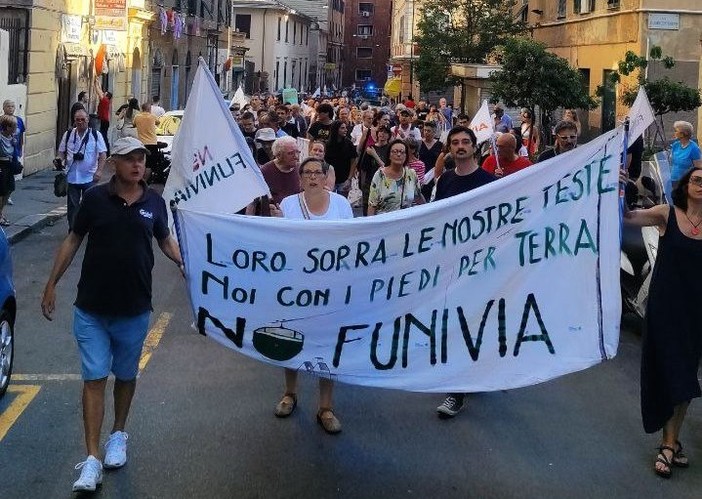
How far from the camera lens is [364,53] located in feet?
→ 379

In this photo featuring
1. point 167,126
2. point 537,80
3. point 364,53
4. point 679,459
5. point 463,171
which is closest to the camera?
point 679,459

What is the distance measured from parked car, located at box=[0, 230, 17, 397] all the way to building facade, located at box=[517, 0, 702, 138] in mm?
20690

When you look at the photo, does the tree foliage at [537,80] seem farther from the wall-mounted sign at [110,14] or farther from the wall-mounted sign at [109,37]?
the wall-mounted sign at [109,37]

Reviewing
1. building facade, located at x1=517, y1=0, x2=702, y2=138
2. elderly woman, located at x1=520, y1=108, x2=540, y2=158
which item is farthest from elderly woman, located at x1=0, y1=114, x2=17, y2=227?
building facade, located at x1=517, y1=0, x2=702, y2=138

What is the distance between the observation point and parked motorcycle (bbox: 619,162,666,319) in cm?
834

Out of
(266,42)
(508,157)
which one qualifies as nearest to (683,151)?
(508,157)

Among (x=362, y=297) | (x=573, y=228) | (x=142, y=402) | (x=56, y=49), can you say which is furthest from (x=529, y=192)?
(x=56, y=49)

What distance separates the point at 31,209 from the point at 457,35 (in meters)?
27.6

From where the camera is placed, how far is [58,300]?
956cm

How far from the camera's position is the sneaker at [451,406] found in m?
Answer: 6.28

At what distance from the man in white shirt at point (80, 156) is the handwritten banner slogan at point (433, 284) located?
7.48 metres

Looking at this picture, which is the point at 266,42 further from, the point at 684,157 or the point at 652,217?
the point at 652,217

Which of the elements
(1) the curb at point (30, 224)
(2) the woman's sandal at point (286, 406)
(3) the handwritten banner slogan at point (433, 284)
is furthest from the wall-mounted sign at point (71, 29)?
(3) the handwritten banner slogan at point (433, 284)

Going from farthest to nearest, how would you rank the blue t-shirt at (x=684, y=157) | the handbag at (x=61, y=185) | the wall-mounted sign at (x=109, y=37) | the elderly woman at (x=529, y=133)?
the wall-mounted sign at (x=109, y=37), the elderly woman at (x=529, y=133), the blue t-shirt at (x=684, y=157), the handbag at (x=61, y=185)
